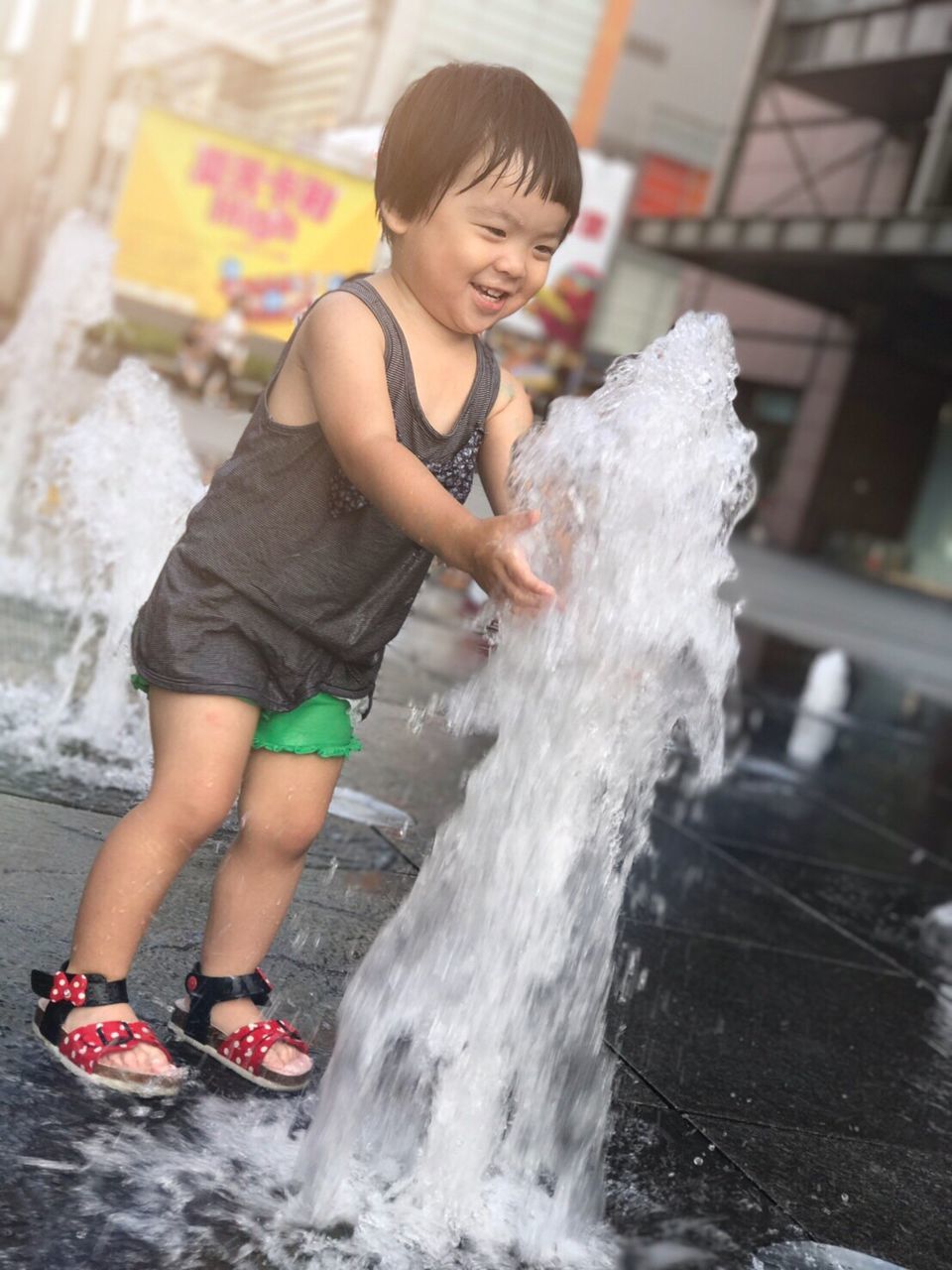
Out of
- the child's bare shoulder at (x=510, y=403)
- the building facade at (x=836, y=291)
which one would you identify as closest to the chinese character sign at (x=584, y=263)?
the building facade at (x=836, y=291)

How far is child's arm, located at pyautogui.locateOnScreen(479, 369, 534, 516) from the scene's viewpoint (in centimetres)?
220

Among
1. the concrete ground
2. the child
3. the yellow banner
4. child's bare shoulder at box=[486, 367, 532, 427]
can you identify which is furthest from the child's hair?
the yellow banner

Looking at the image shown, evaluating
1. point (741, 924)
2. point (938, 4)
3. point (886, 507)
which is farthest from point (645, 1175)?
point (886, 507)

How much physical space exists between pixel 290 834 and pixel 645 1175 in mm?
665

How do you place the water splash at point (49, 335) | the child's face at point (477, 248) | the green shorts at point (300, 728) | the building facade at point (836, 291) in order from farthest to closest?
the building facade at point (836, 291)
the water splash at point (49, 335)
the green shorts at point (300, 728)
the child's face at point (477, 248)

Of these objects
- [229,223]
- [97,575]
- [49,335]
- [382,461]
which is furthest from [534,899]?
[229,223]

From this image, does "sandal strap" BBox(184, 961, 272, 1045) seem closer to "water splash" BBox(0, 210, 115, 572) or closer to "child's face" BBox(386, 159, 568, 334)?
"child's face" BBox(386, 159, 568, 334)

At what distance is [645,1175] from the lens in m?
2.02

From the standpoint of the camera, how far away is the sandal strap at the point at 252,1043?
204 cm

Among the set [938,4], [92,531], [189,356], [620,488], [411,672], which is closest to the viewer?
[620,488]

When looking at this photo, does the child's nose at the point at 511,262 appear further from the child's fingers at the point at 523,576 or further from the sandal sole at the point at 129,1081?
the sandal sole at the point at 129,1081

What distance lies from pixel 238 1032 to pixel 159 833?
0.30 m

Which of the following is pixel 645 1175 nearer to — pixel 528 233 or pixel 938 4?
pixel 528 233

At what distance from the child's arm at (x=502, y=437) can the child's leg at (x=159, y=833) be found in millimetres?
513
